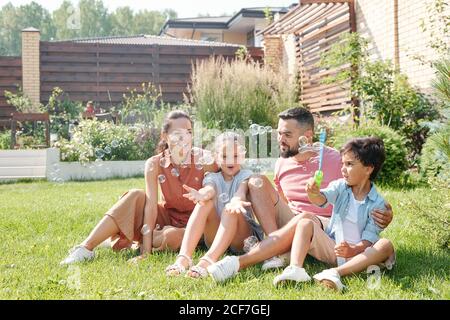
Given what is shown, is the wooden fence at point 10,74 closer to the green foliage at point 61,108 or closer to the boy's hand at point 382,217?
the green foliage at point 61,108

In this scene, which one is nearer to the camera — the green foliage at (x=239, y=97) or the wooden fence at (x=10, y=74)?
the green foliage at (x=239, y=97)

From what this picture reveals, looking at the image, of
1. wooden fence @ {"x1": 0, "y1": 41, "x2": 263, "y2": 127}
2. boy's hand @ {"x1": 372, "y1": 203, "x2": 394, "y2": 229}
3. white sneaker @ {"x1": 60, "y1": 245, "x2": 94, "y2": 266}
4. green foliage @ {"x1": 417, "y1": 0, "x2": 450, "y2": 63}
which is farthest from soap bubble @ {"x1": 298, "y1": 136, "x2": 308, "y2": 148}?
wooden fence @ {"x1": 0, "y1": 41, "x2": 263, "y2": 127}

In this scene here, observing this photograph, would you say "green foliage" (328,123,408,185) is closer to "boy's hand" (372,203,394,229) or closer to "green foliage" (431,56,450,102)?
"green foliage" (431,56,450,102)

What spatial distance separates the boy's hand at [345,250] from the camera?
2855 mm

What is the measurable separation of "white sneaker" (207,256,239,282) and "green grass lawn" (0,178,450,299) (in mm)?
34

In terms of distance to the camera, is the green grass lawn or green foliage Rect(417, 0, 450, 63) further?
green foliage Rect(417, 0, 450, 63)

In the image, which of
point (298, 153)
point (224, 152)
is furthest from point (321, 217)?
point (224, 152)

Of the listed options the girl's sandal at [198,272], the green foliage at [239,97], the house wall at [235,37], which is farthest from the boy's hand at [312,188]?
the house wall at [235,37]

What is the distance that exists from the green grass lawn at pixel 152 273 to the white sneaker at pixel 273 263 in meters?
0.05

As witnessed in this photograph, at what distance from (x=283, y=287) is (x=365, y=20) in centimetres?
738

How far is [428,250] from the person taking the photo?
3.41 m

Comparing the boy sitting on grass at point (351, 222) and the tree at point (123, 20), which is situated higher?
the tree at point (123, 20)

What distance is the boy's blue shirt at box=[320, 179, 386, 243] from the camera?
2.94 m
